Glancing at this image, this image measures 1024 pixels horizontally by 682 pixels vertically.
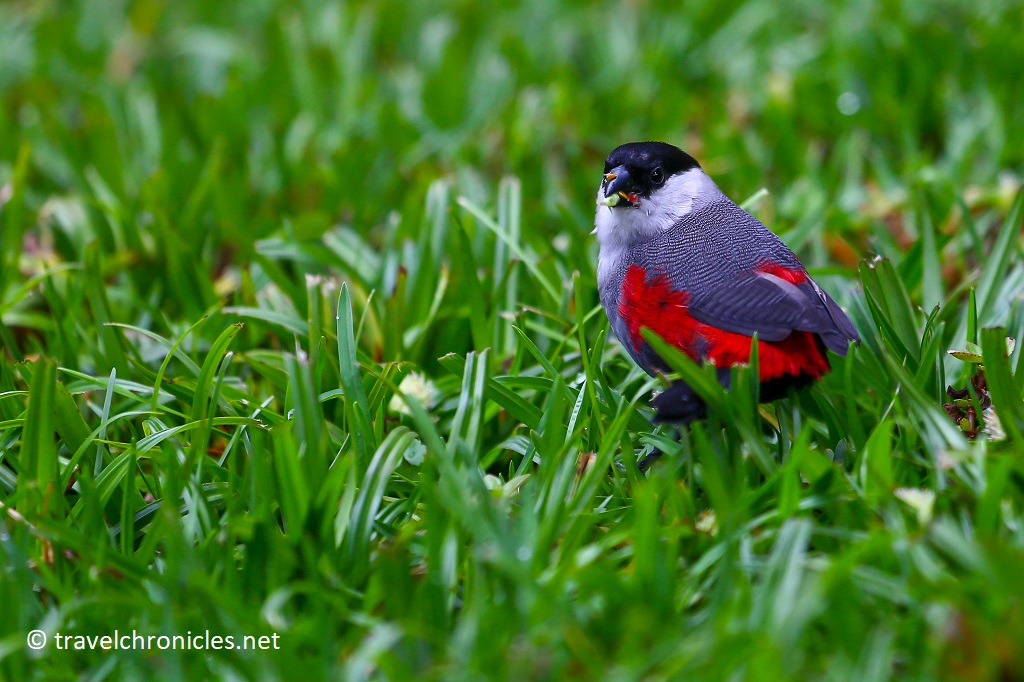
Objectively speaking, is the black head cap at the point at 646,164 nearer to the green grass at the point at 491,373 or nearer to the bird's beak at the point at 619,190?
the bird's beak at the point at 619,190

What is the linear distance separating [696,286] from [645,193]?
1.36 feet

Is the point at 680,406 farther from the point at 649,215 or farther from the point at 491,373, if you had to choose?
the point at 649,215

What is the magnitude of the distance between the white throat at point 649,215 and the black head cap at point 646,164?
22 mm

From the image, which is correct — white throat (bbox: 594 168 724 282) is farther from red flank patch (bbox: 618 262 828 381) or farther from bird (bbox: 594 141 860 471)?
red flank patch (bbox: 618 262 828 381)

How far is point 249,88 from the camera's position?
4934mm

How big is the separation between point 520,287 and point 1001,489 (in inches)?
67.2

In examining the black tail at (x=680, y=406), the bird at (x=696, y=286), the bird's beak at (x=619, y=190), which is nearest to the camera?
the black tail at (x=680, y=406)

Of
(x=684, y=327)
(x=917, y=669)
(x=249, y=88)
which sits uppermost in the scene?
(x=249, y=88)

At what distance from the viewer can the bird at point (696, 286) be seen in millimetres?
2238

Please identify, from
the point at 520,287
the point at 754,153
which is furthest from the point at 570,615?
the point at 754,153

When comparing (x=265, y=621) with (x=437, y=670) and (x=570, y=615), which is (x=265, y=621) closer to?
(x=437, y=670)

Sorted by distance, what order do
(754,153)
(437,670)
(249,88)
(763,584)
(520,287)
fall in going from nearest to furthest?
(437,670) → (763,584) → (520,287) → (754,153) → (249,88)

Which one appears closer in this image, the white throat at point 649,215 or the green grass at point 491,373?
the green grass at point 491,373

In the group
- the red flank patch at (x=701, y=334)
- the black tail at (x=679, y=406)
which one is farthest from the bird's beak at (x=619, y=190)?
the black tail at (x=679, y=406)
